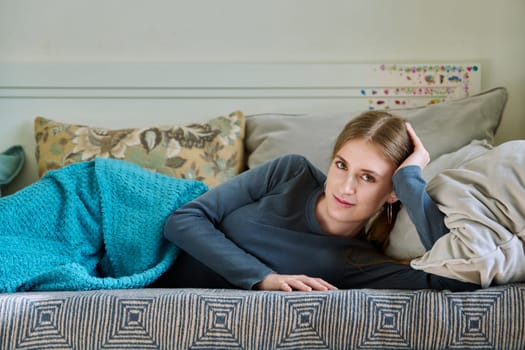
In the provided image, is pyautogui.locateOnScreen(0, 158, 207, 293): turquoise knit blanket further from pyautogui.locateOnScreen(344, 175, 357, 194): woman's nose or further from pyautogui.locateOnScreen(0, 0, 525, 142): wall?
pyautogui.locateOnScreen(0, 0, 525, 142): wall

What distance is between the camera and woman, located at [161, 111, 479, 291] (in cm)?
134

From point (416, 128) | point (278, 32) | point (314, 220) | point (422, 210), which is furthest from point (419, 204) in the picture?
point (278, 32)

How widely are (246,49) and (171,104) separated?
315mm

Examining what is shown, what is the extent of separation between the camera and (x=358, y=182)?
1395 mm

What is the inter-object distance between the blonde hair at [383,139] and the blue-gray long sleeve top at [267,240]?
4cm

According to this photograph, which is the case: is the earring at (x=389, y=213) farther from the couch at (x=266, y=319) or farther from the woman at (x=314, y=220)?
the couch at (x=266, y=319)

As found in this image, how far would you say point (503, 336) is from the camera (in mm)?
1091

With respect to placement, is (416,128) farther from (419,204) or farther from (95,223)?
(95,223)

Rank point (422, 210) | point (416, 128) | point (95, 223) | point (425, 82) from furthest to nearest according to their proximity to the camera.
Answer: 1. point (425, 82)
2. point (416, 128)
3. point (95, 223)
4. point (422, 210)

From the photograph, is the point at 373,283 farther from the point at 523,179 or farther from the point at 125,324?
the point at 125,324

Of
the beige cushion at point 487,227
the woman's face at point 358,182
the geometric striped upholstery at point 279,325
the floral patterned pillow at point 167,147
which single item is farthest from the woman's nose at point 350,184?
the floral patterned pillow at point 167,147

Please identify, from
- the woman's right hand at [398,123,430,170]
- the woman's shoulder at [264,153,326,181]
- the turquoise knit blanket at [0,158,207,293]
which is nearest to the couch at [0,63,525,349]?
the turquoise knit blanket at [0,158,207,293]

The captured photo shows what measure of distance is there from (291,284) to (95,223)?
0.52 metres

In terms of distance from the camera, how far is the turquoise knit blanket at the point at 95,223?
1.40 meters
